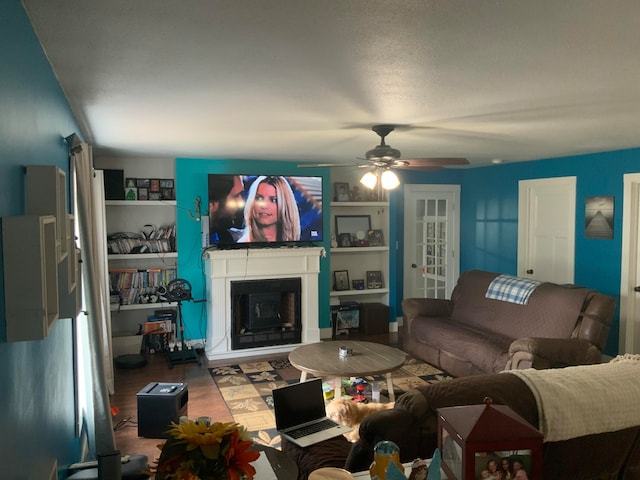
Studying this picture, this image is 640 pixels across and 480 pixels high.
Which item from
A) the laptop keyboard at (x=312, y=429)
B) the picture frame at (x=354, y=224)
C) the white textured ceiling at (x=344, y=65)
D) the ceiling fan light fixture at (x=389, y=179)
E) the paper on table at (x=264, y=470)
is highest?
the white textured ceiling at (x=344, y=65)

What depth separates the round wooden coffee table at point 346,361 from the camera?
3865 millimetres

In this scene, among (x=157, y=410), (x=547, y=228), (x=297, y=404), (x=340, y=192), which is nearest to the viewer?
(x=297, y=404)

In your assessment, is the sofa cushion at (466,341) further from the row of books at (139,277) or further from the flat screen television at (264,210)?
the row of books at (139,277)

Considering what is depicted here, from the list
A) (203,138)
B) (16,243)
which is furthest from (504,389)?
(203,138)

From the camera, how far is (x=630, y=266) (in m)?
4.98

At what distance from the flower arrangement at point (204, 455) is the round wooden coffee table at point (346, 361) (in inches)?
106

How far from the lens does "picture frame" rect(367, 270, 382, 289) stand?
6957 mm

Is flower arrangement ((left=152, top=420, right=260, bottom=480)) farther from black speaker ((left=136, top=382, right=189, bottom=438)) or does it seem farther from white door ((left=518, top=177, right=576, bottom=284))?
white door ((left=518, top=177, right=576, bottom=284))

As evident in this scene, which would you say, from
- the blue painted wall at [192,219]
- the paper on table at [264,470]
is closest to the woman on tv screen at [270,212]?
the blue painted wall at [192,219]

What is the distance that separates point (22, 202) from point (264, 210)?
4310mm

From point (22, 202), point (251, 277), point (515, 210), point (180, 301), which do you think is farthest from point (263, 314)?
point (22, 202)

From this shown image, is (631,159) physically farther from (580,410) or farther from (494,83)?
(580,410)

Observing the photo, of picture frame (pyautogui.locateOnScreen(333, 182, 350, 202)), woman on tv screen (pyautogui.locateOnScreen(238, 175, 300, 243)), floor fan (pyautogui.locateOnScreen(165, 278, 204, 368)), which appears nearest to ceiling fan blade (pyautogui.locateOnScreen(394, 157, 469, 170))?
woman on tv screen (pyautogui.locateOnScreen(238, 175, 300, 243))

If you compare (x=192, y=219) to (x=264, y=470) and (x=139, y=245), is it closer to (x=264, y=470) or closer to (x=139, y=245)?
(x=139, y=245)
